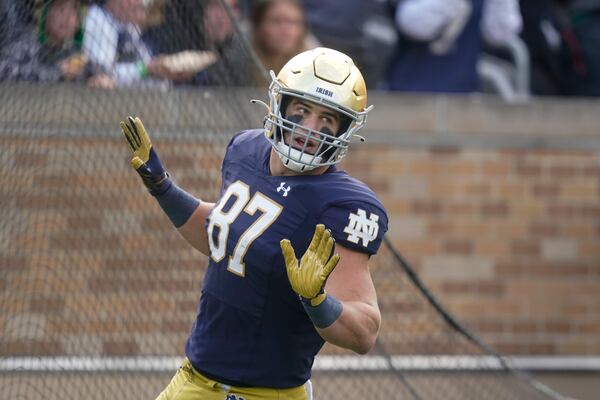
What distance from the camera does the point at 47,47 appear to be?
5.72 meters

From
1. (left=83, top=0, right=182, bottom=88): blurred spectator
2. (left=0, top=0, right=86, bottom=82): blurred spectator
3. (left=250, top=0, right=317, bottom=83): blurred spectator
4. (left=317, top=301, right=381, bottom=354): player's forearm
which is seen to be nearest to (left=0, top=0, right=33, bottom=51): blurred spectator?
(left=0, top=0, right=86, bottom=82): blurred spectator

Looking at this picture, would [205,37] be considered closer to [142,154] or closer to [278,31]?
[278,31]

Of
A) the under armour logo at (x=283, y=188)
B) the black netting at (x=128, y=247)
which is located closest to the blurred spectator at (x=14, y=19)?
the black netting at (x=128, y=247)

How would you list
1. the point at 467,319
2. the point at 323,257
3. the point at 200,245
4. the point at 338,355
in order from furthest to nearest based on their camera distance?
the point at 467,319 → the point at 338,355 → the point at 200,245 → the point at 323,257

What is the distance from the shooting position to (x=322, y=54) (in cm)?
410

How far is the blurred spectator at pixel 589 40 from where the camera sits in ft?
29.0

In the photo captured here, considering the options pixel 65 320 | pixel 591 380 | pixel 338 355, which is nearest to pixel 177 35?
pixel 65 320

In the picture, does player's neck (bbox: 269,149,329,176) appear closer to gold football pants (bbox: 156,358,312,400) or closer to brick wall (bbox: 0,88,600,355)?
gold football pants (bbox: 156,358,312,400)

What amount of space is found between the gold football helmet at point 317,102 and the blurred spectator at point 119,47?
2.02 m

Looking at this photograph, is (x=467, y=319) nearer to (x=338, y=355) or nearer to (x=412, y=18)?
(x=338, y=355)

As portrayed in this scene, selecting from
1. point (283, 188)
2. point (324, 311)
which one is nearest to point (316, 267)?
point (324, 311)

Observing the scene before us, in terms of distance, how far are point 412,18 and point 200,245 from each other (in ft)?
12.5

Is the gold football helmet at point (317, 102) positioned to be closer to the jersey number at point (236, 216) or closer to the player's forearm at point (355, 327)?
the jersey number at point (236, 216)

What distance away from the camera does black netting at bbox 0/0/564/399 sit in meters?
6.14
